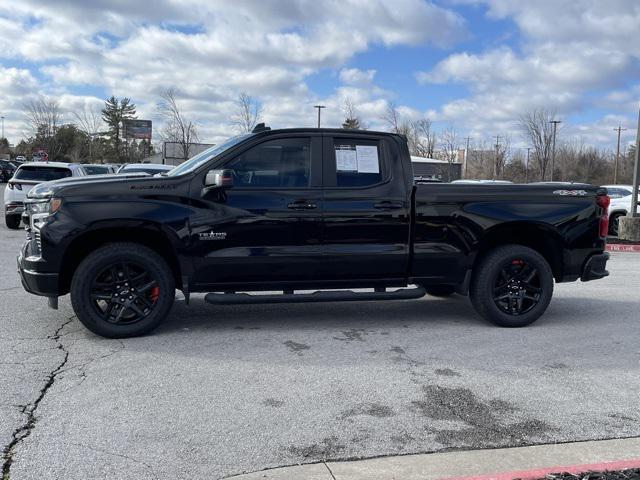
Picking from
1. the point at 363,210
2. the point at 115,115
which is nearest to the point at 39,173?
the point at 363,210

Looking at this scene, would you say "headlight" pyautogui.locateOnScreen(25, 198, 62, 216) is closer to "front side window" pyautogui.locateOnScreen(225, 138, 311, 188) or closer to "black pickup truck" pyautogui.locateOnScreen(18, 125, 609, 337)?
"black pickup truck" pyautogui.locateOnScreen(18, 125, 609, 337)

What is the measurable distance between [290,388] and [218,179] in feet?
6.71

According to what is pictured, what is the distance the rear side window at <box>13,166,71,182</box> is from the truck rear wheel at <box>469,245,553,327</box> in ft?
40.8

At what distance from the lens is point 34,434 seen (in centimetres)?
372

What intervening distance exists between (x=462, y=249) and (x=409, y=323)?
1.01 meters

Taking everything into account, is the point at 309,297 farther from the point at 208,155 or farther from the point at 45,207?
the point at 45,207

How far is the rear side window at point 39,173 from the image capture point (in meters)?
15.4

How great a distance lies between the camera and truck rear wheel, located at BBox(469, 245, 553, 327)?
21.1 ft

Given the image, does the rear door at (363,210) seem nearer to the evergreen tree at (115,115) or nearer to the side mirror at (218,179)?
the side mirror at (218,179)

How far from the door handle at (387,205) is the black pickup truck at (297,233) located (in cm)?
2

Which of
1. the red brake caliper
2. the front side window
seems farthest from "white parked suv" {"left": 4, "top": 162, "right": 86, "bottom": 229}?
the front side window

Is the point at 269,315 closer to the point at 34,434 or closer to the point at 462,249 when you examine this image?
the point at 462,249

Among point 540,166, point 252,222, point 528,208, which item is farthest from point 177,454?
point 540,166

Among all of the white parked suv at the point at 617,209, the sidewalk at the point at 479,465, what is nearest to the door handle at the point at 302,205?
the sidewalk at the point at 479,465
